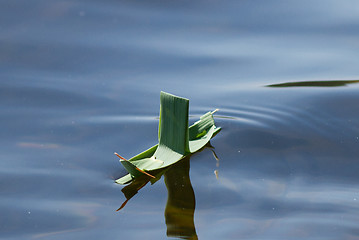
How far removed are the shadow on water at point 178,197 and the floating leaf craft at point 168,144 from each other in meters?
0.02

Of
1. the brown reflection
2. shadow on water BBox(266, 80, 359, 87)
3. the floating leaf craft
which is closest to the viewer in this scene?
the brown reflection

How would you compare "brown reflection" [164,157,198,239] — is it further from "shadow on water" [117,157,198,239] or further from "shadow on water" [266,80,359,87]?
"shadow on water" [266,80,359,87]

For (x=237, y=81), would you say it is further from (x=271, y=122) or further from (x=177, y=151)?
(x=177, y=151)

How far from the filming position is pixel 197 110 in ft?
5.06

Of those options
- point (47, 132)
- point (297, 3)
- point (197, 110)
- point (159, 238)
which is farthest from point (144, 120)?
point (297, 3)

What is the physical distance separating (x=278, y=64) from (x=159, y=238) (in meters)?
1.01

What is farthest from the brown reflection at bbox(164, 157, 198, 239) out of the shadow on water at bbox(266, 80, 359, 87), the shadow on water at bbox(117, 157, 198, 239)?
the shadow on water at bbox(266, 80, 359, 87)

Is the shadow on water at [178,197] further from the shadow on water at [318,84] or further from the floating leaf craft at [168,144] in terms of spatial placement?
the shadow on water at [318,84]

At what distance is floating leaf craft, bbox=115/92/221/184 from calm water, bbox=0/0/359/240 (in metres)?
0.03

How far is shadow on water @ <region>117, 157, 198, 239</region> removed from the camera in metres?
1.00

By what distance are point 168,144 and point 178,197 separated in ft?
0.54

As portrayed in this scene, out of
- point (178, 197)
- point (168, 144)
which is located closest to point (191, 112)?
point (168, 144)

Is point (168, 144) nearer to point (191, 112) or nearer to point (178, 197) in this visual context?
point (178, 197)

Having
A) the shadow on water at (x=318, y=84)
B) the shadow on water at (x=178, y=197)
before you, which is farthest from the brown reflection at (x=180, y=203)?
the shadow on water at (x=318, y=84)
